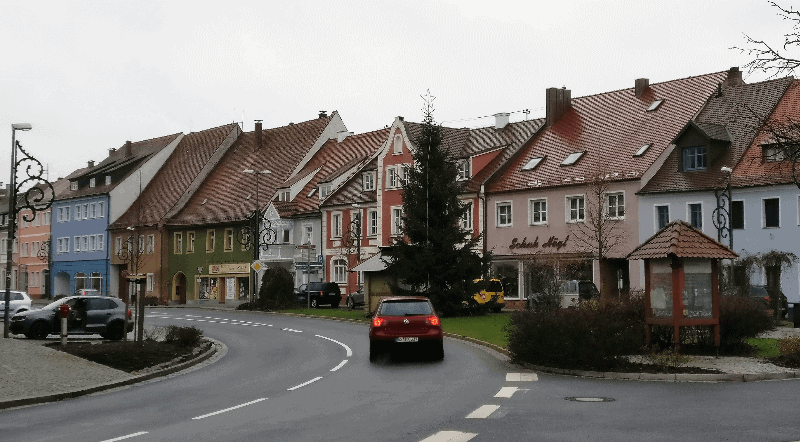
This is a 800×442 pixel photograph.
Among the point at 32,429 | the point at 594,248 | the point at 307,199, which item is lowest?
the point at 32,429

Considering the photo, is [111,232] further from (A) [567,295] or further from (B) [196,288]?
(A) [567,295]

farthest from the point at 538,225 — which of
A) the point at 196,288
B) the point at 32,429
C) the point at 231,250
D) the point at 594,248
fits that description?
the point at 32,429

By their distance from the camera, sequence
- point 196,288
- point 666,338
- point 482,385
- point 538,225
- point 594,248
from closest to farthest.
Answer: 1. point 482,385
2. point 666,338
3. point 594,248
4. point 538,225
5. point 196,288

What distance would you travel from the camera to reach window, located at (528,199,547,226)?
52.5m

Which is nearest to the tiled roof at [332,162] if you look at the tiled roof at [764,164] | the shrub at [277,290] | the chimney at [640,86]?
the shrub at [277,290]

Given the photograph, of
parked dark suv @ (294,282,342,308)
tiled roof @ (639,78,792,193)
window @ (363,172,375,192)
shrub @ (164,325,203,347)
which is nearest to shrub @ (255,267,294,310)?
parked dark suv @ (294,282,342,308)

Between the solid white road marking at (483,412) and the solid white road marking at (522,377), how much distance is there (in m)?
4.32

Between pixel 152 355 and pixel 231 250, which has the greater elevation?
pixel 231 250

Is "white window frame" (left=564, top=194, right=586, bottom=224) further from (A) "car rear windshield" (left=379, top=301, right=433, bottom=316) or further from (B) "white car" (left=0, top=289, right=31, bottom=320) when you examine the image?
(B) "white car" (left=0, top=289, right=31, bottom=320)

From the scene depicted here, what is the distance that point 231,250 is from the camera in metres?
71.6

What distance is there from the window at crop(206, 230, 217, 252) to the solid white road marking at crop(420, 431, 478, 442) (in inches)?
2496

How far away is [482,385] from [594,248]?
32.7 metres

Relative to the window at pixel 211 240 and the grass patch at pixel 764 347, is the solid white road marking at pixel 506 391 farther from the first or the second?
the window at pixel 211 240

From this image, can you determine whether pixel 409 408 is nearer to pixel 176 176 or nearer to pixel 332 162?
pixel 332 162
